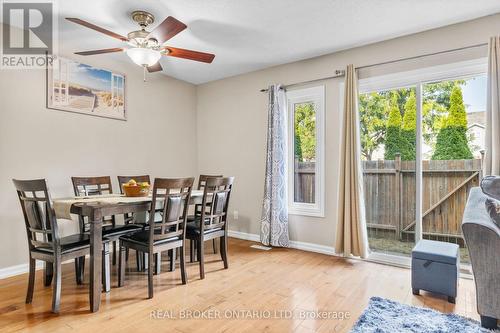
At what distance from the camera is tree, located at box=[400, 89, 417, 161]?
10.8 feet

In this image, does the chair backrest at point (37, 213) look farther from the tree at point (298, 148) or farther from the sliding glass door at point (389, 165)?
the sliding glass door at point (389, 165)

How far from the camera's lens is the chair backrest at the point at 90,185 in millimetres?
3176

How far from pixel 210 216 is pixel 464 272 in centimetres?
260

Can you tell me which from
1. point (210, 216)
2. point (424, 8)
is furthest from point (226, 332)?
point (424, 8)

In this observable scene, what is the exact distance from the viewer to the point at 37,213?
90.4 inches

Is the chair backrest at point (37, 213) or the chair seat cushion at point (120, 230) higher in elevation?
the chair backrest at point (37, 213)

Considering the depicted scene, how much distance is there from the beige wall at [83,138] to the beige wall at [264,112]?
0.43m

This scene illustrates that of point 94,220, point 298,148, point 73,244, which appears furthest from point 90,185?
point 298,148

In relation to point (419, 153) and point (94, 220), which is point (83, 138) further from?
point (419, 153)

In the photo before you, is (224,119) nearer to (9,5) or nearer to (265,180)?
(265,180)

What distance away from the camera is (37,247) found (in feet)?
7.75

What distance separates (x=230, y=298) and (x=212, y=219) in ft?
2.82

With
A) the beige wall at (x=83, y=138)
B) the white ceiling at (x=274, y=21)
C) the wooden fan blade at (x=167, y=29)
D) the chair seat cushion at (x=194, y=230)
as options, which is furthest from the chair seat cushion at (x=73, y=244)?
the white ceiling at (x=274, y=21)

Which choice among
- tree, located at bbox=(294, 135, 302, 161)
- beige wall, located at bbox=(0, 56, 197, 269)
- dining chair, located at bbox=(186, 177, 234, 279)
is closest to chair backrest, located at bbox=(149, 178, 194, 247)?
dining chair, located at bbox=(186, 177, 234, 279)
